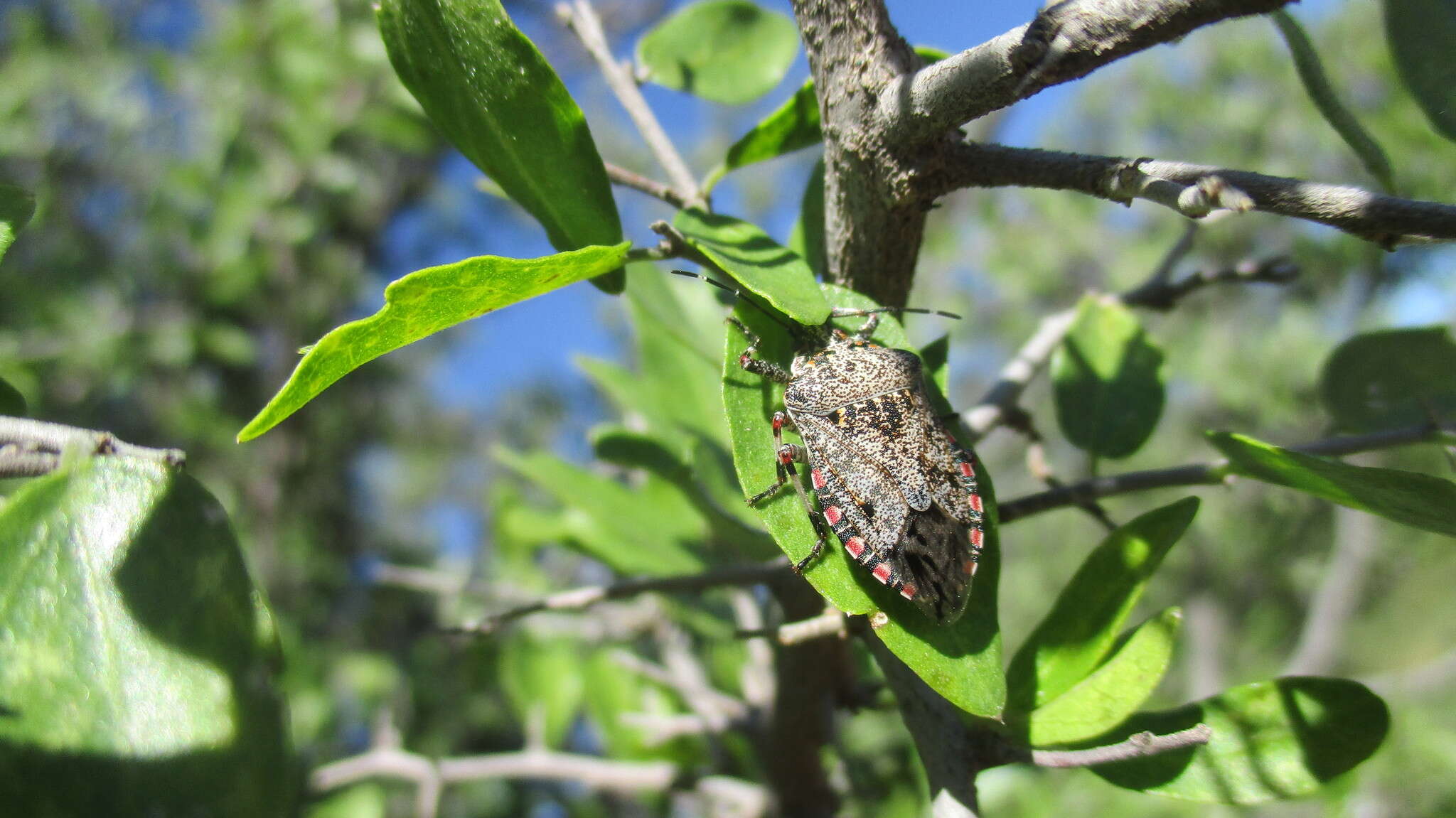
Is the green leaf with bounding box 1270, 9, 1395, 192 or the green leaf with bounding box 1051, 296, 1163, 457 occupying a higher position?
the green leaf with bounding box 1270, 9, 1395, 192

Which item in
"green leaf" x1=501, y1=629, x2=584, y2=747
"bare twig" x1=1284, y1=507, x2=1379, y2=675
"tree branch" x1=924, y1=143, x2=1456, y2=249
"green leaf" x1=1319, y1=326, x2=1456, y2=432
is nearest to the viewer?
"tree branch" x1=924, y1=143, x2=1456, y2=249

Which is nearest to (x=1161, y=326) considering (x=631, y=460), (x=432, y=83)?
(x=631, y=460)

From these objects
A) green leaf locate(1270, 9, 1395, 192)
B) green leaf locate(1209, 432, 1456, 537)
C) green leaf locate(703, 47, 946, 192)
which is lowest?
green leaf locate(1209, 432, 1456, 537)

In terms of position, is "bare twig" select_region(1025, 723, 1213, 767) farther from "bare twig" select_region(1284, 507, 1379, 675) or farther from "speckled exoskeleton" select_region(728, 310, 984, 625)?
"bare twig" select_region(1284, 507, 1379, 675)

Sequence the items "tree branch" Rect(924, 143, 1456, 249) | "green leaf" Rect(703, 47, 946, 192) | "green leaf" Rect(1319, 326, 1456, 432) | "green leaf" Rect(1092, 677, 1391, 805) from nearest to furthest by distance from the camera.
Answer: "tree branch" Rect(924, 143, 1456, 249) < "green leaf" Rect(1092, 677, 1391, 805) < "green leaf" Rect(703, 47, 946, 192) < "green leaf" Rect(1319, 326, 1456, 432)

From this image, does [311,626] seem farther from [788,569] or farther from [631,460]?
[788,569]

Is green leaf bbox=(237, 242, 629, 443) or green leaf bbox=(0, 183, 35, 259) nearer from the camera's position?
green leaf bbox=(237, 242, 629, 443)

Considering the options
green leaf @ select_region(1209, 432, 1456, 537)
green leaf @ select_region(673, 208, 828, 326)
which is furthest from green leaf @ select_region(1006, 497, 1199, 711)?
green leaf @ select_region(673, 208, 828, 326)

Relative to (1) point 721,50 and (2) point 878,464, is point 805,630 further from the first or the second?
(1) point 721,50
